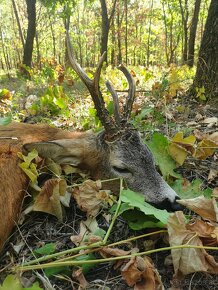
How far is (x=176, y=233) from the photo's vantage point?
2129 millimetres

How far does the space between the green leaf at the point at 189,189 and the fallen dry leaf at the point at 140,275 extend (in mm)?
987

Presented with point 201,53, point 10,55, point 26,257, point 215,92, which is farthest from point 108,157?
point 10,55

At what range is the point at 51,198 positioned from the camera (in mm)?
2732

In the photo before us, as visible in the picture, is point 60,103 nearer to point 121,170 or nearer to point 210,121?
point 210,121

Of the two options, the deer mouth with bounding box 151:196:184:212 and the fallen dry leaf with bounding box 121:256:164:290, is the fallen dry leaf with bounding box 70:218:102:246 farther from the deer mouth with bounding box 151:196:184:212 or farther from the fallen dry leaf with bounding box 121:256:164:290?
the deer mouth with bounding box 151:196:184:212

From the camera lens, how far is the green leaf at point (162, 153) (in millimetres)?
3406

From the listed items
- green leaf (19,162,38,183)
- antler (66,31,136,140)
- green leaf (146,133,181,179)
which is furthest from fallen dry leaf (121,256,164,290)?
antler (66,31,136,140)

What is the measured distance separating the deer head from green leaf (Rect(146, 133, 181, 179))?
5.5 inches

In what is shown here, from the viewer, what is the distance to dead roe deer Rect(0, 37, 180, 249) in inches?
117

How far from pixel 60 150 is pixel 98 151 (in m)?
0.39

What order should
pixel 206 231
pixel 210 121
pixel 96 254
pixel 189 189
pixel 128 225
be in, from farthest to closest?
pixel 210 121
pixel 189 189
pixel 128 225
pixel 96 254
pixel 206 231

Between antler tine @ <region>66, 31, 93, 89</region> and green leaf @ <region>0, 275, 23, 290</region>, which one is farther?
antler tine @ <region>66, 31, 93, 89</region>

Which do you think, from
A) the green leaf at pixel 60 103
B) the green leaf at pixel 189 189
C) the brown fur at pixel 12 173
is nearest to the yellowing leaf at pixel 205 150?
the green leaf at pixel 189 189

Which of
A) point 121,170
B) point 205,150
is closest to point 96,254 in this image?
point 121,170
